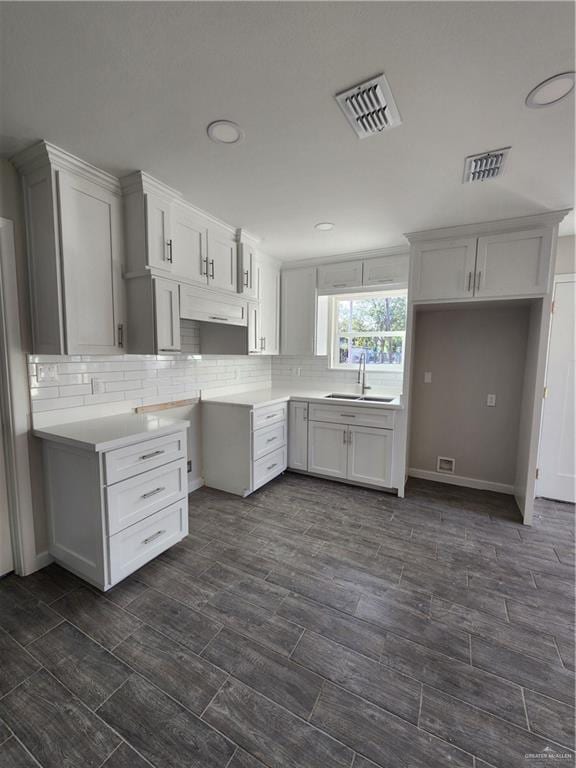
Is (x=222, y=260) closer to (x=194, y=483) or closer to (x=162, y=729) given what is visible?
(x=194, y=483)

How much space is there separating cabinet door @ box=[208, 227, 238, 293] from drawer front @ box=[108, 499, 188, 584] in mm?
1796

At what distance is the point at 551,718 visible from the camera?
1279 millimetres

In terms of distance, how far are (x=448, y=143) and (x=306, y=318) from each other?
2.29 m

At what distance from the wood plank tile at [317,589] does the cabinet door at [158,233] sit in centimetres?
219

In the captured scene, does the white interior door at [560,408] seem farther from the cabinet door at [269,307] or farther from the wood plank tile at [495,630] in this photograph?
the cabinet door at [269,307]

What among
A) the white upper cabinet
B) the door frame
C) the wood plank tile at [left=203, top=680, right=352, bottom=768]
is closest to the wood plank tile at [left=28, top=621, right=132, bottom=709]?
the wood plank tile at [left=203, top=680, right=352, bottom=768]

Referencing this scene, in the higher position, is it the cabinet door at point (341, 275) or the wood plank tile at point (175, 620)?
the cabinet door at point (341, 275)

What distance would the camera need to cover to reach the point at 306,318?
3797 mm

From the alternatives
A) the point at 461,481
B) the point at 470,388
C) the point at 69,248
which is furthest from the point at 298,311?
the point at 461,481

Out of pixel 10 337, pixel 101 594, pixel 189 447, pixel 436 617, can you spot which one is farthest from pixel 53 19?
pixel 436 617

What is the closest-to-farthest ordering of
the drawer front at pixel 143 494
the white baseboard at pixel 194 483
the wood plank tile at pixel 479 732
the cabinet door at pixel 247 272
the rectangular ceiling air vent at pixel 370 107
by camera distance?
1. the wood plank tile at pixel 479 732
2. the rectangular ceiling air vent at pixel 370 107
3. the drawer front at pixel 143 494
4. the cabinet door at pixel 247 272
5. the white baseboard at pixel 194 483

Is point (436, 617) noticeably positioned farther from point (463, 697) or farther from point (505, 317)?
point (505, 317)

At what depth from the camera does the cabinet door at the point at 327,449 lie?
3.38 meters

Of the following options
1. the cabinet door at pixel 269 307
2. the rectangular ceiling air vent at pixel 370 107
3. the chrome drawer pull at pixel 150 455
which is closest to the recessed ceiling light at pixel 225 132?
the rectangular ceiling air vent at pixel 370 107
